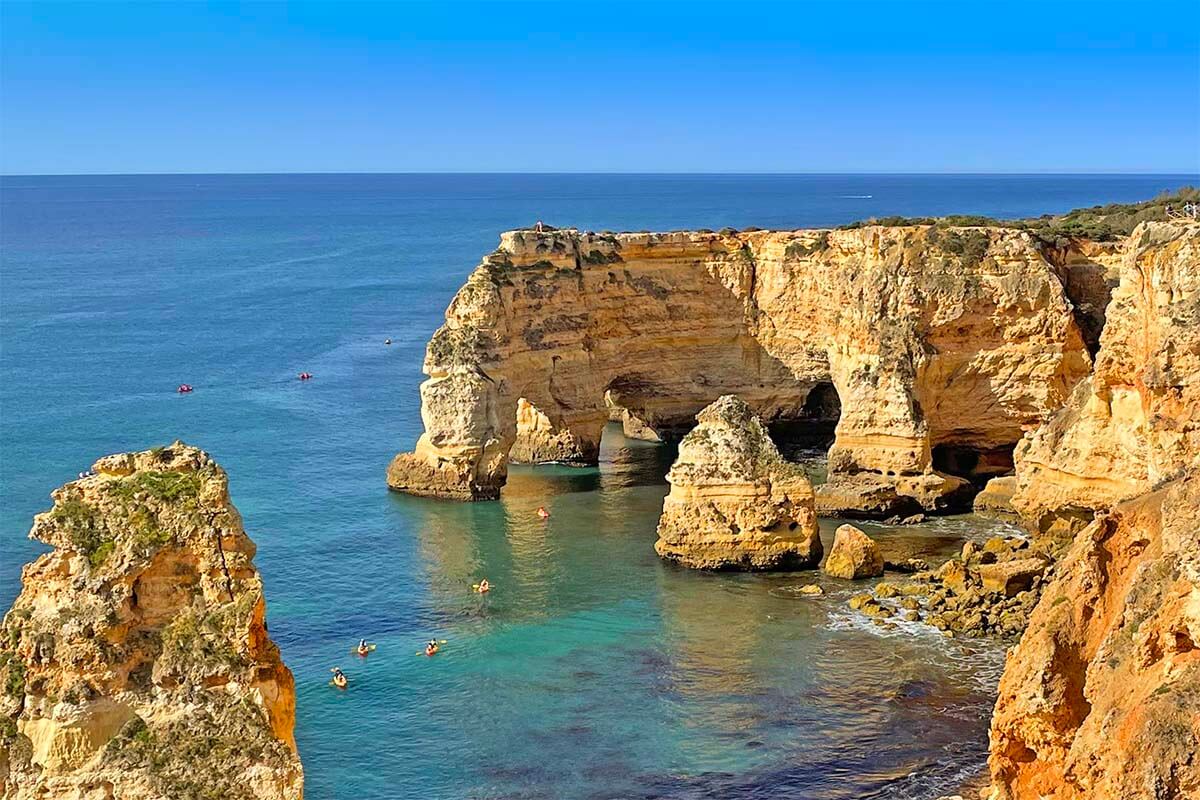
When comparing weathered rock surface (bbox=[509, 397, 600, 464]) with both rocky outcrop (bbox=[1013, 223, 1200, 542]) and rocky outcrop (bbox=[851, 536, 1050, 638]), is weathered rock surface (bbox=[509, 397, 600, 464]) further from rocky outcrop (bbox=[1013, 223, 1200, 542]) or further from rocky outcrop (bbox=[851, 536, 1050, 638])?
rocky outcrop (bbox=[851, 536, 1050, 638])

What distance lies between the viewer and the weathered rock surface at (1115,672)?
15.0 meters

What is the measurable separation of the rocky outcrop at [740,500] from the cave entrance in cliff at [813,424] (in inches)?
683

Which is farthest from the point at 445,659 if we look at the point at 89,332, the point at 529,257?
the point at 89,332

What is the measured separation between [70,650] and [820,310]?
141 feet

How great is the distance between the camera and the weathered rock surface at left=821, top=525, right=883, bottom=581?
40469mm

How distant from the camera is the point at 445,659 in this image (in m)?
35.6

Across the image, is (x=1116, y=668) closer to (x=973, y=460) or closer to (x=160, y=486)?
(x=160, y=486)

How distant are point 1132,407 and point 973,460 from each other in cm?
1487

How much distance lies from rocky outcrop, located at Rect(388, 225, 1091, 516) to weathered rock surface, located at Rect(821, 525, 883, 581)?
21.6ft

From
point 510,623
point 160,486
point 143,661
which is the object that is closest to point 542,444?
point 510,623

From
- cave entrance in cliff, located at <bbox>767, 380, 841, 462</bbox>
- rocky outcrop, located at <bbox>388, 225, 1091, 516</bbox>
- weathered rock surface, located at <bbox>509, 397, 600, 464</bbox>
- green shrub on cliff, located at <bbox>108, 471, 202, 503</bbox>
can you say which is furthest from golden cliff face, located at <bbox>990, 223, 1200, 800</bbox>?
weathered rock surface, located at <bbox>509, 397, 600, 464</bbox>

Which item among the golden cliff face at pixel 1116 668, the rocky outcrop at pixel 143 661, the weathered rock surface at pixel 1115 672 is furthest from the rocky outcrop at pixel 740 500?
the rocky outcrop at pixel 143 661

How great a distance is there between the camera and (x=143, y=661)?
1664 centimetres

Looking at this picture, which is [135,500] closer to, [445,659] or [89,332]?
[445,659]
